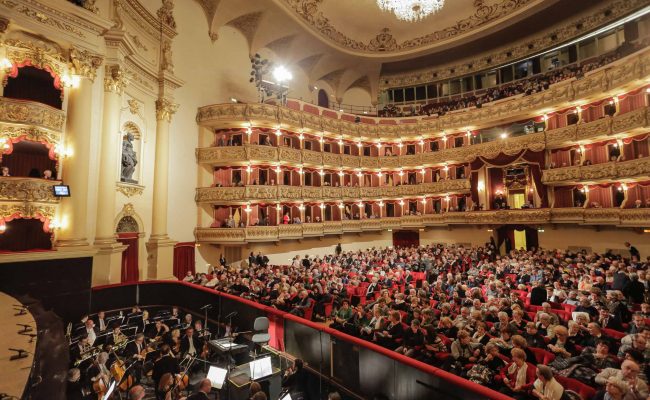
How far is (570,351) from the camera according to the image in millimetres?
5199

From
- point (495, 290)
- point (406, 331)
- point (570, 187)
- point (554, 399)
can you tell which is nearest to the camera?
point (554, 399)

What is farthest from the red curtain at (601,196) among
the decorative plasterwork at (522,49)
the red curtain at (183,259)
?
the red curtain at (183,259)

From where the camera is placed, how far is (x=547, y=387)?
3.90 meters

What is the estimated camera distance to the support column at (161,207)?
569 inches

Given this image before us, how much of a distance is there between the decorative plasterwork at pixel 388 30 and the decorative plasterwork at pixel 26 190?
17.4 m

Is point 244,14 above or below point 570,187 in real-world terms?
above

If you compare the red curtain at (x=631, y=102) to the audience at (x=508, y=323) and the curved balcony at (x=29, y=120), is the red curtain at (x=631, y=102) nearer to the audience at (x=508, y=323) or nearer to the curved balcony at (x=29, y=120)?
the audience at (x=508, y=323)

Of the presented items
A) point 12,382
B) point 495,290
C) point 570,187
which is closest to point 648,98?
point 570,187

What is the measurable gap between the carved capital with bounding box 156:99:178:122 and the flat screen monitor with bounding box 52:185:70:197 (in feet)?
20.7

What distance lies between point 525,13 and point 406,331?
25.4 m

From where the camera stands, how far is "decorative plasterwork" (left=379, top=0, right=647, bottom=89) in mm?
19766

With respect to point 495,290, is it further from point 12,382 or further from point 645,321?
point 12,382

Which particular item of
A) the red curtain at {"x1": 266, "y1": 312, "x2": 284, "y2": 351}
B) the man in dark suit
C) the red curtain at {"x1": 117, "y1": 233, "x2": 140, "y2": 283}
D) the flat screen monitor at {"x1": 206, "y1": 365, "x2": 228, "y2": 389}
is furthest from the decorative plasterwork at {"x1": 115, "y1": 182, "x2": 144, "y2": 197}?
the flat screen monitor at {"x1": 206, "y1": 365, "x2": 228, "y2": 389}

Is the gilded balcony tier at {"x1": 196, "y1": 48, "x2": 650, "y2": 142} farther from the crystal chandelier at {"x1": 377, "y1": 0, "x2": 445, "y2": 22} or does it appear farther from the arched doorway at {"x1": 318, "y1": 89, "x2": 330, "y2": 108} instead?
the crystal chandelier at {"x1": 377, "y1": 0, "x2": 445, "y2": 22}
